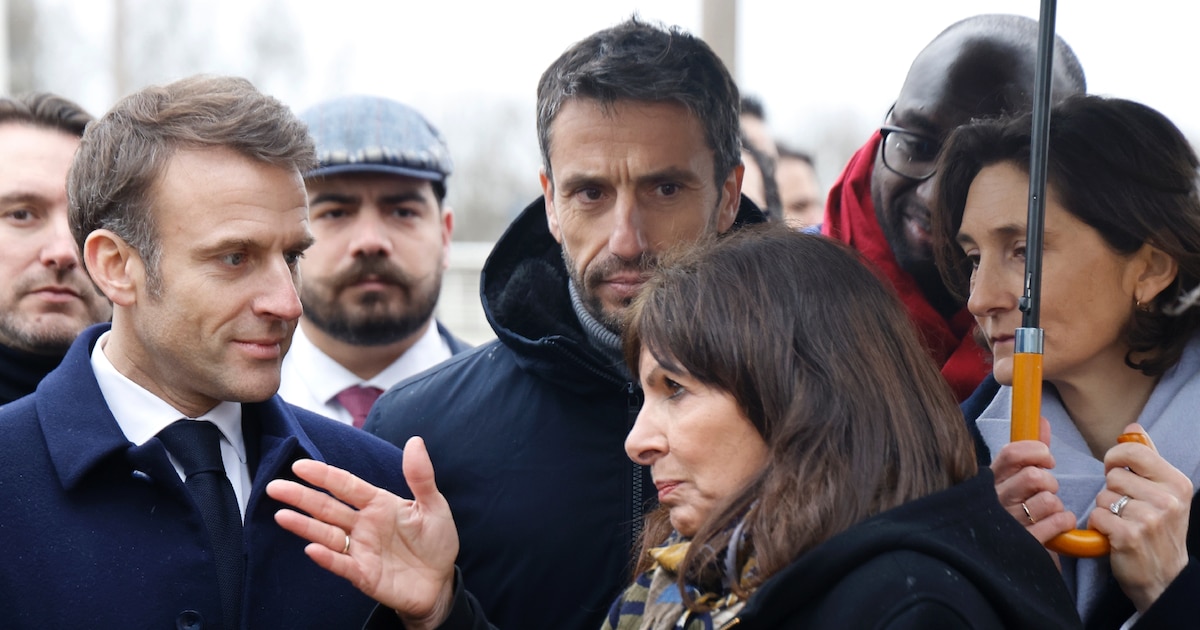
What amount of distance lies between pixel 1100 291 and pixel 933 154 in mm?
495

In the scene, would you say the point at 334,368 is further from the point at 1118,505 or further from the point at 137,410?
the point at 1118,505

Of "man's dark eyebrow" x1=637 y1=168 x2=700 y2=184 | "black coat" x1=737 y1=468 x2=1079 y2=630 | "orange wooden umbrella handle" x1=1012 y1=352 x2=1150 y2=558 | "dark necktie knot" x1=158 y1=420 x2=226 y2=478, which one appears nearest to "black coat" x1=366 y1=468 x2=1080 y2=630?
"black coat" x1=737 y1=468 x2=1079 y2=630

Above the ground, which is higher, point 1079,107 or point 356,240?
point 1079,107

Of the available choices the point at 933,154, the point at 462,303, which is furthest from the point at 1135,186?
the point at 462,303

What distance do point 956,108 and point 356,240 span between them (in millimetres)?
2247

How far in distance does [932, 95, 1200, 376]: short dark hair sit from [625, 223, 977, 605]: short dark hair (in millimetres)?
421

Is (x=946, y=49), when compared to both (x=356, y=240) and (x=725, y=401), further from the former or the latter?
(x=356, y=240)

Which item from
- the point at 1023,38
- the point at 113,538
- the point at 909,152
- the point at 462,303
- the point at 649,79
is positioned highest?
the point at 1023,38

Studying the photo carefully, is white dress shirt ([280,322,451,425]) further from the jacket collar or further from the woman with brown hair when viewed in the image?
the woman with brown hair

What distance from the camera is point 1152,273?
238cm

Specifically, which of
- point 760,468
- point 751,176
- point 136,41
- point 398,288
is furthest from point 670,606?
point 136,41

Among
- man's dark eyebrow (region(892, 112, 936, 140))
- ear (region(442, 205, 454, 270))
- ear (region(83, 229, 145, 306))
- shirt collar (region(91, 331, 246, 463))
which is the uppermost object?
man's dark eyebrow (region(892, 112, 936, 140))

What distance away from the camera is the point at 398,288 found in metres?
4.38

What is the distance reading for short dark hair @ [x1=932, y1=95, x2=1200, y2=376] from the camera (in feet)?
7.69
